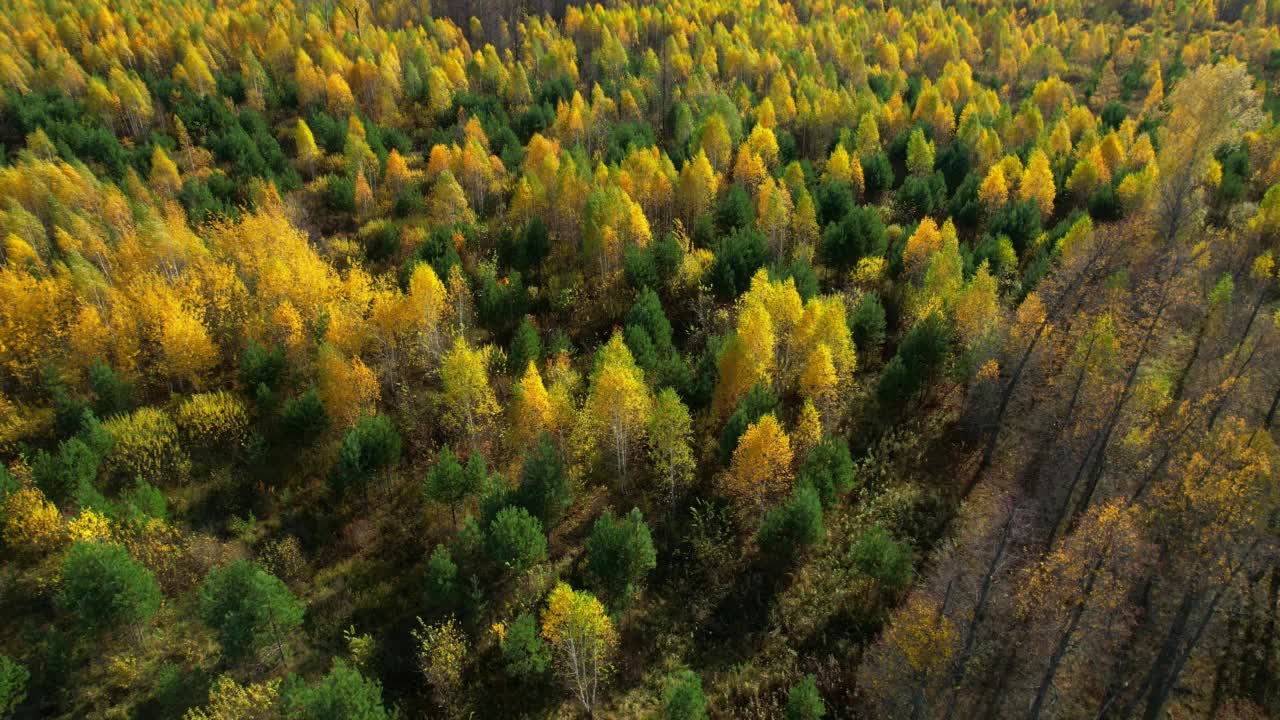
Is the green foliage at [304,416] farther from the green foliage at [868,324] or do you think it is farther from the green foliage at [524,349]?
the green foliage at [868,324]

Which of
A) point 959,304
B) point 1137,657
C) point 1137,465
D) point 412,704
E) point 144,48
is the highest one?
point 144,48

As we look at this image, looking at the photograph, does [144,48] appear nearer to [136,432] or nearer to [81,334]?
[81,334]

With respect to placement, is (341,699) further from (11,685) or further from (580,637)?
(11,685)

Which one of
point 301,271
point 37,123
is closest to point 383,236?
point 301,271

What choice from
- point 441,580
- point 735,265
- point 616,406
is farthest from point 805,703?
point 735,265

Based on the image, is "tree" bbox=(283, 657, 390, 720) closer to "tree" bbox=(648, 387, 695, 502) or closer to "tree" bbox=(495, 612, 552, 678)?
"tree" bbox=(495, 612, 552, 678)
